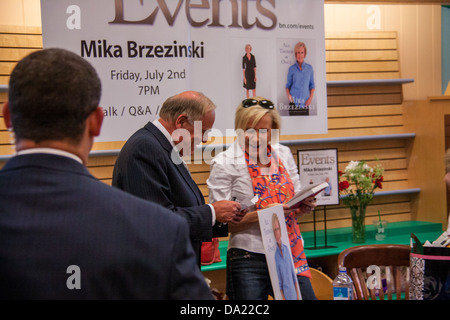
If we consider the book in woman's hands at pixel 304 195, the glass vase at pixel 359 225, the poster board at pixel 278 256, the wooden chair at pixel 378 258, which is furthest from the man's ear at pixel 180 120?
the glass vase at pixel 359 225

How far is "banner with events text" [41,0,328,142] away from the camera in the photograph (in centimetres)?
381

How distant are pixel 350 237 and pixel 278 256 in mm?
3133

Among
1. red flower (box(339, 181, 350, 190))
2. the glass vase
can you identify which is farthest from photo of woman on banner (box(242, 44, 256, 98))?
the glass vase

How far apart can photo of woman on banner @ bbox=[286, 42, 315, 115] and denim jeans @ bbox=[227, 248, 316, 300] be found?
2.02 metres

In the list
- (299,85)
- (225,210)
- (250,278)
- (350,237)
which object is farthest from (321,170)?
(225,210)

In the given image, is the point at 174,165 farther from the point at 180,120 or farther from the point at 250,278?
the point at 250,278

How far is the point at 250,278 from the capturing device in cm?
280

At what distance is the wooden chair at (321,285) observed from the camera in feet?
10.2

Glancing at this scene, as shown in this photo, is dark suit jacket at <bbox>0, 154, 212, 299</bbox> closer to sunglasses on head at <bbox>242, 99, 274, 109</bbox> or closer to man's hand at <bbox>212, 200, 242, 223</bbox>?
man's hand at <bbox>212, 200, 242, 223</bbox>

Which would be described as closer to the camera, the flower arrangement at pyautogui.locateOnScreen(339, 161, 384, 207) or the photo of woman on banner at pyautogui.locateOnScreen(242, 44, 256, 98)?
the photo of woman on banner at pyautogui.locateOnScreen(242, 44, 256, 98)

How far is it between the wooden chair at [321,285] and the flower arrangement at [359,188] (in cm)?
191

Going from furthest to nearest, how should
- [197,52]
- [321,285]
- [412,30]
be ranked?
[412,30] → [197,52] → [321,285]

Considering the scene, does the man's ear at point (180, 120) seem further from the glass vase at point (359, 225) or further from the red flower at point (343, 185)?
the glass vase at point (359, 225)

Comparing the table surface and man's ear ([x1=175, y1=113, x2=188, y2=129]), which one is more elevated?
man's ear ([x1=175, y1=113, x2=188, y2=129])
